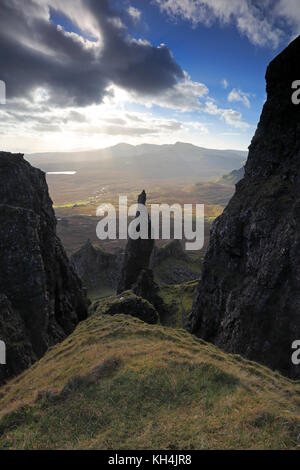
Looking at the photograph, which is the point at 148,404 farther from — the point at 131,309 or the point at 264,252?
the point at 264,252

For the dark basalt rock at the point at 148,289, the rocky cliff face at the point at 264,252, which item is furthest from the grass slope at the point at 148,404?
the dark basalt rock at the point at 148,289

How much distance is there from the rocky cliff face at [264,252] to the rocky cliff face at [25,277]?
22573mm

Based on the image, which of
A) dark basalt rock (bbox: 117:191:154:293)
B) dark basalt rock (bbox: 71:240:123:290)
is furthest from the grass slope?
dark basalt rock (bbox: 71:240:123:290)

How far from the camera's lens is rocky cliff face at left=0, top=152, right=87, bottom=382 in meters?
23.7

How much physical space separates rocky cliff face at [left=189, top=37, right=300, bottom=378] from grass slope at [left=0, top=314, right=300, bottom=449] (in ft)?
31.5

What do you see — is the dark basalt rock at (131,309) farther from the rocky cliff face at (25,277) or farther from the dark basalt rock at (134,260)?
the dark basalt rock at (134,260)

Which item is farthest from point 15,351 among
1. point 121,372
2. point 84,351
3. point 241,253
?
point 241,253

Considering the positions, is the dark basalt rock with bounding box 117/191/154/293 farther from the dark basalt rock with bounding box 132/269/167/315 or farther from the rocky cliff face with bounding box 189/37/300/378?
the rocky cliff face with bounding box 189/37/300/378

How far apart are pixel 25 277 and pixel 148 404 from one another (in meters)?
20.8

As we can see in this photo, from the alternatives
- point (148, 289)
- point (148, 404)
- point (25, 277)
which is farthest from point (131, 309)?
point (148, 289)

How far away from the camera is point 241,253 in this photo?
36125mm

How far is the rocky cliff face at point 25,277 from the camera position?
2367 cm

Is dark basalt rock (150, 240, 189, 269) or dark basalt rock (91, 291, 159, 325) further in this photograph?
dark basalt rock (150, 240, 189, 269)

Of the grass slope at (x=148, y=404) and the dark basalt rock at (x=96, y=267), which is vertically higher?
the grass slope at (x=148, y=404)
